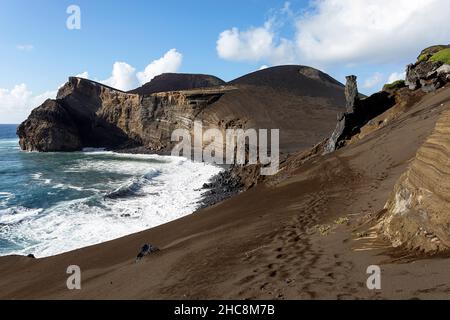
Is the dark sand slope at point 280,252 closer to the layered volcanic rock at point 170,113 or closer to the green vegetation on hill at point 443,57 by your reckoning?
the green vegetation on hill at point 443,57

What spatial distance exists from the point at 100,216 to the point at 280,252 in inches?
607

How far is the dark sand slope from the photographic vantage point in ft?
19.1

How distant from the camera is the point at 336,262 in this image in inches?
261

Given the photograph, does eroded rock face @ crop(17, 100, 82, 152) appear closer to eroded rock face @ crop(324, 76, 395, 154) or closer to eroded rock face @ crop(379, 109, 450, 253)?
eroded rock face @ crop(324, 76, 395, 154)

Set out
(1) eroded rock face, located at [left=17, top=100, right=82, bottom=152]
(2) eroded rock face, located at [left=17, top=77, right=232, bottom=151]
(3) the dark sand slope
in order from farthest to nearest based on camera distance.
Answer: (1) eroded rock face, located at [left=17, top=100, right=82, bottom=152]
(2) eroded rock face, located at [left=17, top=77, right=232, bottom=151]
(3) the dark sand slope

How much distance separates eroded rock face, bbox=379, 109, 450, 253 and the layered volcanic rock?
31210mm

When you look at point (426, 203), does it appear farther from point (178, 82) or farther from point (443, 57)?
point (178, 82)

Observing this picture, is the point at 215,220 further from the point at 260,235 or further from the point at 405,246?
the point at 405,246

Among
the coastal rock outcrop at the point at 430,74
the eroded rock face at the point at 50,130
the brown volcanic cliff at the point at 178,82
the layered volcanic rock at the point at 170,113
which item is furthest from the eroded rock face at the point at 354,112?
the brown volcanic cliff at the point at 178,82

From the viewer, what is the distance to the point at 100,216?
21.2m

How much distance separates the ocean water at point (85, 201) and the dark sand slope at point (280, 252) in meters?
4.21

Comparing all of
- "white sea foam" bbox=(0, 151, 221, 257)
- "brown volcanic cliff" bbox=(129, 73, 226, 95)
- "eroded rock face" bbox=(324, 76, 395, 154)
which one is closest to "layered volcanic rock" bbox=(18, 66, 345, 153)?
"eroded rock face" bbox=(324, 76, 395, 154)

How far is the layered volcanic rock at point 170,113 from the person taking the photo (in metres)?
47.0

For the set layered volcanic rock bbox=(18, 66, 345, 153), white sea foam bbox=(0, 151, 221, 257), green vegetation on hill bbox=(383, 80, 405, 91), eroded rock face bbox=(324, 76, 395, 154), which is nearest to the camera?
white sea foam bbox=(0, 151, 221, 257)
